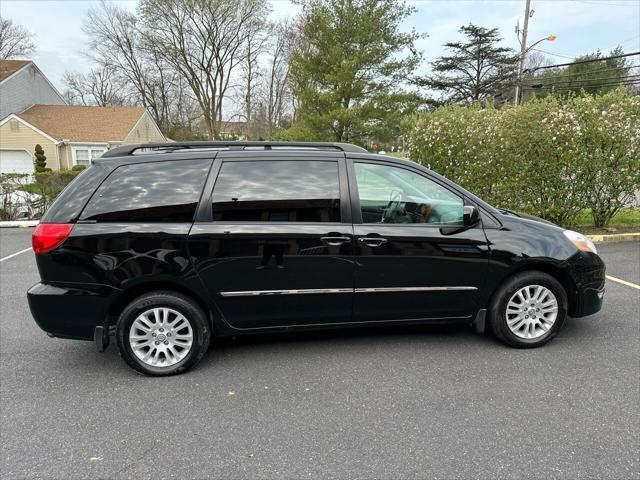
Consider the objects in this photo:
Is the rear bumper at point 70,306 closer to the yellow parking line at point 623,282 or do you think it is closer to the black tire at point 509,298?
the black tire at point 509,298

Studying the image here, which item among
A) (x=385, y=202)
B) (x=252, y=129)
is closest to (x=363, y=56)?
(x=385, y=202)

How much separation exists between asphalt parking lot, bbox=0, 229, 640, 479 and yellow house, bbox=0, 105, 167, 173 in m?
26.8

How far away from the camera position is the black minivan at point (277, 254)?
10.2ft

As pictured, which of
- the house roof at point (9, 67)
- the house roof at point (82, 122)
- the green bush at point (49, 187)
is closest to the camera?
the green bush at point (49, 187)

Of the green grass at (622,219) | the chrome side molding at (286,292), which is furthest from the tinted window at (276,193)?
the green grass at (622,219)

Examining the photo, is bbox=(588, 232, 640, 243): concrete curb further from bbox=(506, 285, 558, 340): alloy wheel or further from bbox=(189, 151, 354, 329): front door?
bbox=(189, 151, 354, 329): front door

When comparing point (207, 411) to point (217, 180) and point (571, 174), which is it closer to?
point (217, 180)

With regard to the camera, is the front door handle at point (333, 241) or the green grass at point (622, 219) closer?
the front door handle at point (333, 241)

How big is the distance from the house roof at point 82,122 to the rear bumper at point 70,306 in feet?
98.9

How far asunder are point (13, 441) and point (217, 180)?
83.1 inches

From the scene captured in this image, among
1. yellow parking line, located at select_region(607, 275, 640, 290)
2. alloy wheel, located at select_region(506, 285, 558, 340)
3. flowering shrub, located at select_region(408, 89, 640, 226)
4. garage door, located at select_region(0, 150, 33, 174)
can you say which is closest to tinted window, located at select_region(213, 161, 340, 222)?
alloy wheel, located at select_region(506, 285, 558, 340)

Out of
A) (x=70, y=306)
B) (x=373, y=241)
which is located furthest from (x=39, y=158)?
(x=373, y=241)

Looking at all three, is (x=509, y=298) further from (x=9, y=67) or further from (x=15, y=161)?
(x=9, y=67)

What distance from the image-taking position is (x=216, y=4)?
114 feet
